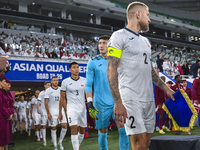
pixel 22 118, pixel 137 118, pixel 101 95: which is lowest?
pixel 22 118

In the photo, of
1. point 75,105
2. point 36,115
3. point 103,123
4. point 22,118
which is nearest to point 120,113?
point 103,123

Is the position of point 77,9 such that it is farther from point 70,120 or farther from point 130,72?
point 130,72

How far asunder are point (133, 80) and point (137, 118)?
15.3 inches

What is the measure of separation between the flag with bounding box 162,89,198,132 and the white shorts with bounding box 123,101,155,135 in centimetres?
464

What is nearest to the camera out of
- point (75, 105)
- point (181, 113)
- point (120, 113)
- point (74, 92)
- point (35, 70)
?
point (120, 113)

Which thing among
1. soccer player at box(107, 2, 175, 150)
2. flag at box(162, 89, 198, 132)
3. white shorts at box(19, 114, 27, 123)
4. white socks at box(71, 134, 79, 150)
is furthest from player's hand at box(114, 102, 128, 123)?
white shorts at box(19, 114, 27, 123)

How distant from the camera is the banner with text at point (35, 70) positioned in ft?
33.3

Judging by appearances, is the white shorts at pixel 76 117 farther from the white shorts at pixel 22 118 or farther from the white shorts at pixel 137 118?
the white shorts at pixel 22 118

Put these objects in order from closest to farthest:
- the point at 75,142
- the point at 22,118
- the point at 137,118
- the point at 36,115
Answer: the point at 137,118
the point at 75,142
the point at 36,115
the point at 22,118

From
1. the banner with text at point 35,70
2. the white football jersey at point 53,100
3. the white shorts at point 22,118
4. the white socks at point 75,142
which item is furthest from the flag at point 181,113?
the white shorts at point 22,118

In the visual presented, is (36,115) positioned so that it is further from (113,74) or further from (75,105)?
(113,74)

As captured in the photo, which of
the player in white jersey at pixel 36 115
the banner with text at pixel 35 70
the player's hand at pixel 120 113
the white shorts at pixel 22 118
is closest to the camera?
the player's hand at pixel 120 113

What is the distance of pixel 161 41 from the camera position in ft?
113

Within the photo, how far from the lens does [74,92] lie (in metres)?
5.00
